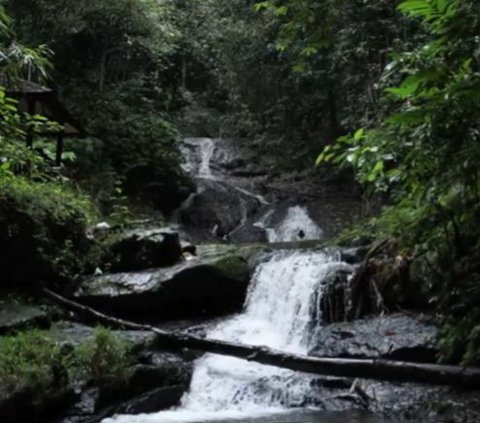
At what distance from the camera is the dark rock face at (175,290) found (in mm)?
11031

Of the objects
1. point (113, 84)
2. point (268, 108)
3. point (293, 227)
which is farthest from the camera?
point (268, 108)

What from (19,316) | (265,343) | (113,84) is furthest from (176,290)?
(113,84)

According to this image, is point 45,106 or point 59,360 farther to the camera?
point 45,106

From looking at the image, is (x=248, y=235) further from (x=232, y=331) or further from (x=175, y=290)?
(x=232, y=331)

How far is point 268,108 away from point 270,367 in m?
14.6

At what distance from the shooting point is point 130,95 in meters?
19.9

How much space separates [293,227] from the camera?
18766mm

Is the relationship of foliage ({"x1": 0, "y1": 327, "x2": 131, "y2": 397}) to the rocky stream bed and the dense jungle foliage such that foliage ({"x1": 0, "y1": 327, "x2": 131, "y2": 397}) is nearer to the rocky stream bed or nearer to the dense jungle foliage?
the rocky stream bed

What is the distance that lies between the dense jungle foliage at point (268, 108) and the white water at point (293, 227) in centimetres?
229

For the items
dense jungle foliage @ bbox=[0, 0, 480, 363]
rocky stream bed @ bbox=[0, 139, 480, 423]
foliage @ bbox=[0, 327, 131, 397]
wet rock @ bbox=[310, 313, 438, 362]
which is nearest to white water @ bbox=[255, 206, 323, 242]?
dense jungle foliage @ bbox=[0, 0, 480, 363]

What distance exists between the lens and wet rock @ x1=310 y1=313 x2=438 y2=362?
8.34m

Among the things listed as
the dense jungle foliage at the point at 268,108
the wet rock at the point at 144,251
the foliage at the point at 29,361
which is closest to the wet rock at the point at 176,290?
the wet rock at the point at 144,251

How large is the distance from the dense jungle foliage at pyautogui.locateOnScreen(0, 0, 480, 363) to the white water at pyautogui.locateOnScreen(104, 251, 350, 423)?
6.11ft

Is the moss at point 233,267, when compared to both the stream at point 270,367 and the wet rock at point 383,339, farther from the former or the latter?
the wet rock at point 383,339
